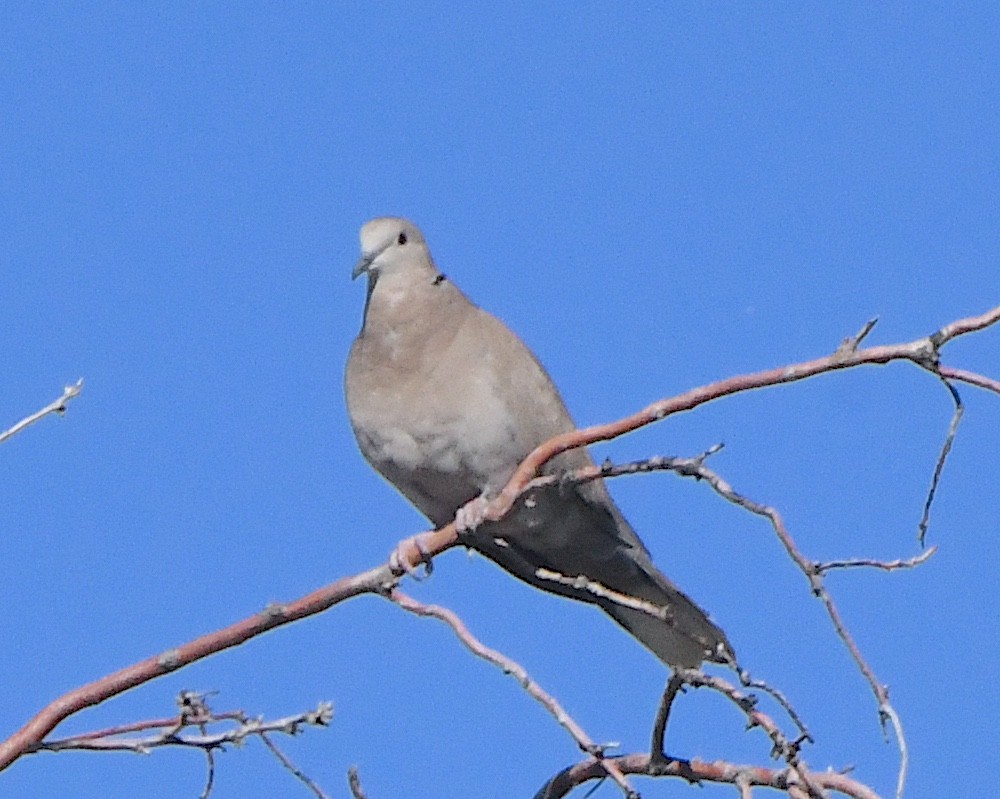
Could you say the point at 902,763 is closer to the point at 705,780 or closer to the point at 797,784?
the point at 797,784

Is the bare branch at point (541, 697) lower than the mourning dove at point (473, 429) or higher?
lower

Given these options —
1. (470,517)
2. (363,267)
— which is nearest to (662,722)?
(470,517)

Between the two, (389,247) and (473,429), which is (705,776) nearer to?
(473,429)

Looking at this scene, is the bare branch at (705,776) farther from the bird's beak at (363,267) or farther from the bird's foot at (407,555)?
the bird's beak at (363,267)

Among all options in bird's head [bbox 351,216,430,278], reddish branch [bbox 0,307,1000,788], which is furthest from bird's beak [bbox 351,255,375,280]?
reddish branch [bbox 0,307,1000,788]

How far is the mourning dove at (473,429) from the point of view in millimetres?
4164

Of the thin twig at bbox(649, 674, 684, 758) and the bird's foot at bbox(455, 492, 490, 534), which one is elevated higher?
the bird's foot at bbox(455, 492, 490, 534)

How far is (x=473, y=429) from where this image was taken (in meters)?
4.14

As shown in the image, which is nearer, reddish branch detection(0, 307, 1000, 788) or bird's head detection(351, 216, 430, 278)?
reddish branch detection(0, 307, 1000, 788)

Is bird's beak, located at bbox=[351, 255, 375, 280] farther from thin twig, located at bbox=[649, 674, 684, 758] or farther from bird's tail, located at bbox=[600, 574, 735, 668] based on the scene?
thin twig, located at bbox=[649, 674, 684, 758]

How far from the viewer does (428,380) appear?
13.9ft

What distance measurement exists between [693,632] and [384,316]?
43.1 inches

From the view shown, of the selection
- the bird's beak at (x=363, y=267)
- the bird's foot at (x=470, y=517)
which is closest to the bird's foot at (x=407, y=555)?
the bird's foot at (x=470, y=517)

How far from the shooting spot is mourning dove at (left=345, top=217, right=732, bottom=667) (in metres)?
4.16
